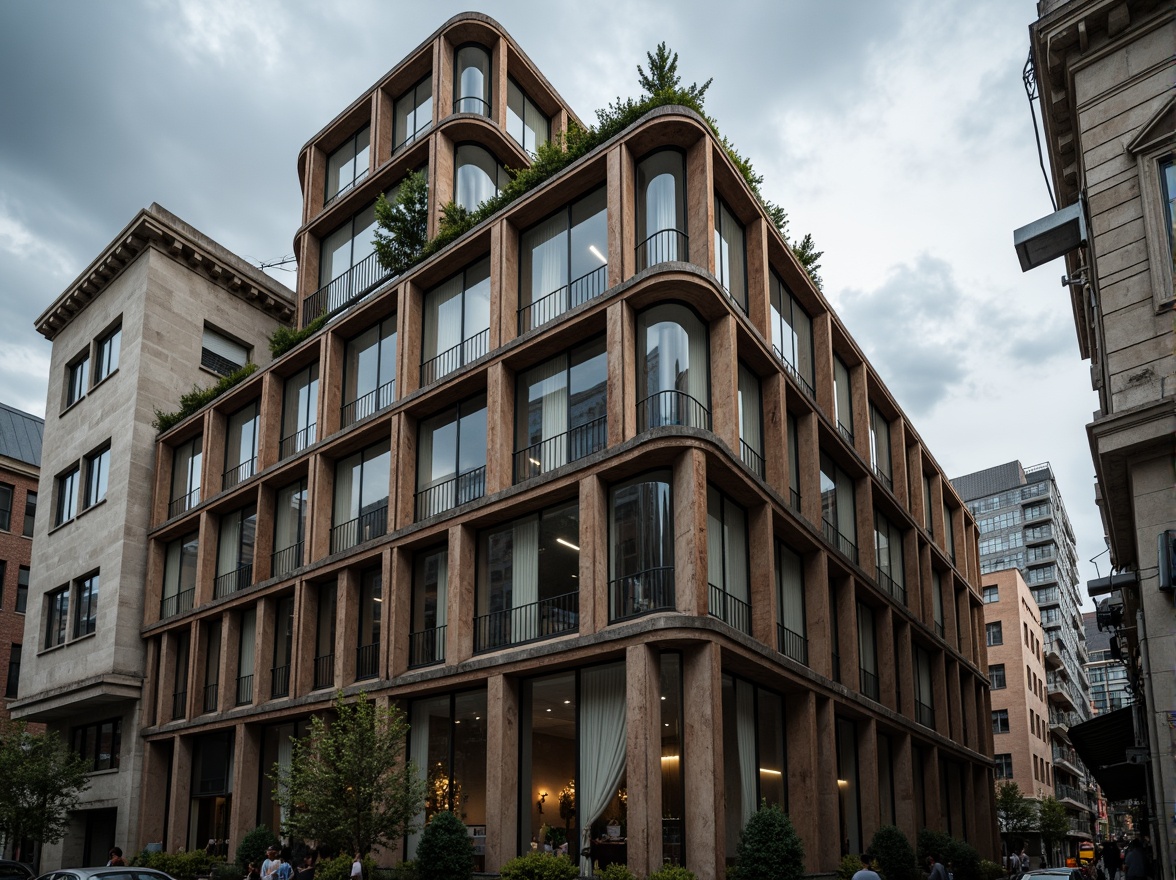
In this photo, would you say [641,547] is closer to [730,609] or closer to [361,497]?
[730,609]

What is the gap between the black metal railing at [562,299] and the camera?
28.0 metres

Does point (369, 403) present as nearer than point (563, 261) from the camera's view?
No

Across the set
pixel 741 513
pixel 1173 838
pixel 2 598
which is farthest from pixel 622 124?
pixel 2 598

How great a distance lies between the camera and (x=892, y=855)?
2950 centimetres

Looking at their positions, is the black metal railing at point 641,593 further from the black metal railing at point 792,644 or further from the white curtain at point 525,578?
the black metal railing at point 792,644

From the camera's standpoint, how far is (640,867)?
21.9 metres

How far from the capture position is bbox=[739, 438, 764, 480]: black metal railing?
Result: 92.2ft

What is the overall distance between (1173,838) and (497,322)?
19376 millimetres

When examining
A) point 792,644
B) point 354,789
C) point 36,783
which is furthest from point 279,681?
point 792,644

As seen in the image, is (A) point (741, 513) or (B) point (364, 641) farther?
(B) point (364, 641)

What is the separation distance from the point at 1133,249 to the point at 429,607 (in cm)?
1912

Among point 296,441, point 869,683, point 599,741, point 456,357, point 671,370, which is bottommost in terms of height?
point 599,741

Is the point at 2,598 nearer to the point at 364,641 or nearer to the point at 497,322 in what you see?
the point at 364,641

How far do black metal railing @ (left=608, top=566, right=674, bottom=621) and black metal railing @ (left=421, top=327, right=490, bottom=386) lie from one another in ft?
27.2
